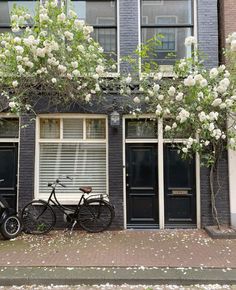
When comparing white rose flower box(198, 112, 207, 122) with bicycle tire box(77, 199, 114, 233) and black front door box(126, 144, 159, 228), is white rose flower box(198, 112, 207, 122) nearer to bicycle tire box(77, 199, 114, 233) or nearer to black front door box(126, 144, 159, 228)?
black front door box(126, 144, 159, 228)

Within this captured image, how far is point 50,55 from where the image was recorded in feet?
18.8

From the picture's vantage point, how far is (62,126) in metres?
8.20

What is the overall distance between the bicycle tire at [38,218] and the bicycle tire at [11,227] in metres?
0.29

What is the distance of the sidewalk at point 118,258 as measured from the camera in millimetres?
4984

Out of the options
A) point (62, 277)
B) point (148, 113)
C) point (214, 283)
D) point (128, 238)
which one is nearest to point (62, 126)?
point (148, 113)

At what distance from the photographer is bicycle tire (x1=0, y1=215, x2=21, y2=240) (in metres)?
7.07

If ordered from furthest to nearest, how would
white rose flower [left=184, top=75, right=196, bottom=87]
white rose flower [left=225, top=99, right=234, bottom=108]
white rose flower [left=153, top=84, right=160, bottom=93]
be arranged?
white rose flower [left=153, top=84, right=160, bottom=93] < white rose flower [left=225, top=99, right=234, bottom=108] < white rose flower [left=184, top=75, right=196, bottom=87]

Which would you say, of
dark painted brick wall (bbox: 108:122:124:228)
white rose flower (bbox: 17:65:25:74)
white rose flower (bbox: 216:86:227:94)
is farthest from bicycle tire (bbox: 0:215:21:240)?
white rose flower (bbox: 216:86:227:94)

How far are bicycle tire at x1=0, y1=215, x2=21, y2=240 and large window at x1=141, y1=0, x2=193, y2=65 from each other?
5169 mm

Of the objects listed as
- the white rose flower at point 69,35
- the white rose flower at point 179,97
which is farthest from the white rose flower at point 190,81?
the white rose flower at point 69,35

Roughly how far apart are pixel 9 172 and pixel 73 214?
201 centimetres

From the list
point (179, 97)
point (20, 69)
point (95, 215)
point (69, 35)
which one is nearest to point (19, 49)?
point (20, 69)

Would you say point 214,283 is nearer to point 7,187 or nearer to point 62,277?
point 62,277

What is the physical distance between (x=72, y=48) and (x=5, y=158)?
146 inches
